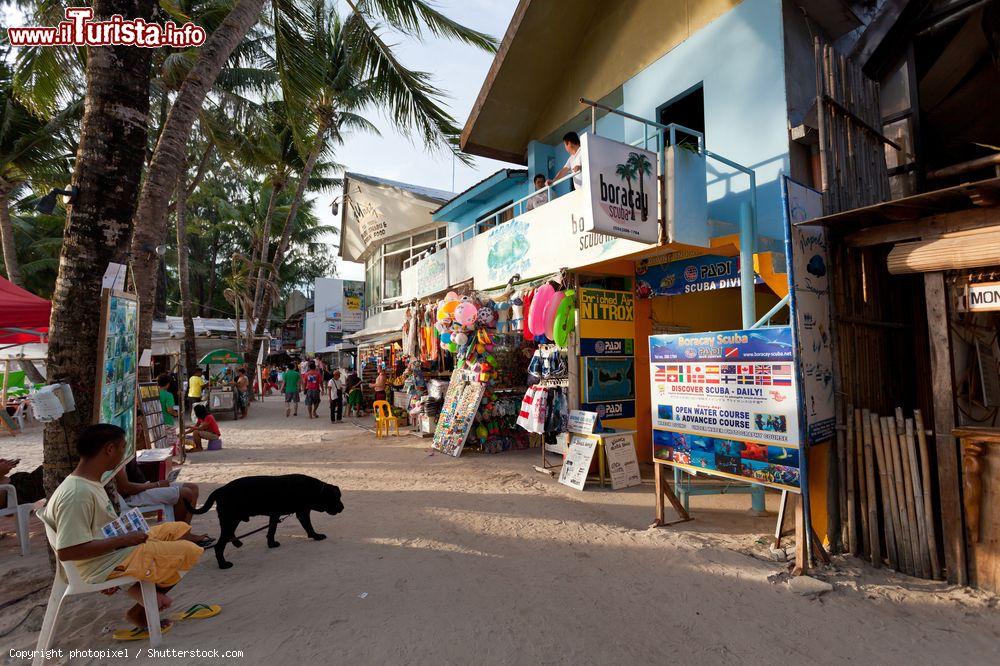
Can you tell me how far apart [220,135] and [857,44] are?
1366 cm

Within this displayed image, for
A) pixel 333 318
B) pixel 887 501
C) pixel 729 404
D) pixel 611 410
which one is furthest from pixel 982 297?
pixel 333 318

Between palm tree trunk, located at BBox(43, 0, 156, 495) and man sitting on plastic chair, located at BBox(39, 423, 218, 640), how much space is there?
113cm

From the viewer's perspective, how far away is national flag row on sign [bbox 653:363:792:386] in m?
4.26

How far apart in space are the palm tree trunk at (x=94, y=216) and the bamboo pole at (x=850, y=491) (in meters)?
6.33

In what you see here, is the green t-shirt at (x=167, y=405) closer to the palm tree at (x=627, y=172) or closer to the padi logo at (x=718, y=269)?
the palm tree at (x=627, y=172)

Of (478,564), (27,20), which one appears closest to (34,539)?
(478,564)

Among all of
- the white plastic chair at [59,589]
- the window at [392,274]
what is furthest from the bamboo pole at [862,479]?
the window at [392,274]

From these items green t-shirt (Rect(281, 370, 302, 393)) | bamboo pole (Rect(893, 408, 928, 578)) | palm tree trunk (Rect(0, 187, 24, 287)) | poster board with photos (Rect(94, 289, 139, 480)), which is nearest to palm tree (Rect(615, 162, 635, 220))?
bamboo pole (Rect(893, 408, 928, 578))

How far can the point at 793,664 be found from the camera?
297 cm

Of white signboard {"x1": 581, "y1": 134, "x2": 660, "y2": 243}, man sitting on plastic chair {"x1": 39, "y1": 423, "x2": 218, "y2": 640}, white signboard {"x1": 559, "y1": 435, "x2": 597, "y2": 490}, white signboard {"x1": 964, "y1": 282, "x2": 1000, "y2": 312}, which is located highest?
white signboard {"x1": 581, "y1": 134, "x2": 660, "y2": 243}

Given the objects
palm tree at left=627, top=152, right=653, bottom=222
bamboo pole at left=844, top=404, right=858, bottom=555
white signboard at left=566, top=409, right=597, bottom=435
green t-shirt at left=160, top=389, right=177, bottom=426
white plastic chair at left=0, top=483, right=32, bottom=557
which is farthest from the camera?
green t-shirt at left=160, top=389, right=177, bottom=426

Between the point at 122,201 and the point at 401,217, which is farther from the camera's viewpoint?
the point at 401,217

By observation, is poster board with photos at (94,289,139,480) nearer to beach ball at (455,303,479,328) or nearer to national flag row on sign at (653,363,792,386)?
national flag row on sign at (653,363,792,386)

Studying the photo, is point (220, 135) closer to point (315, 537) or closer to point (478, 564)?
point (315, 537)
